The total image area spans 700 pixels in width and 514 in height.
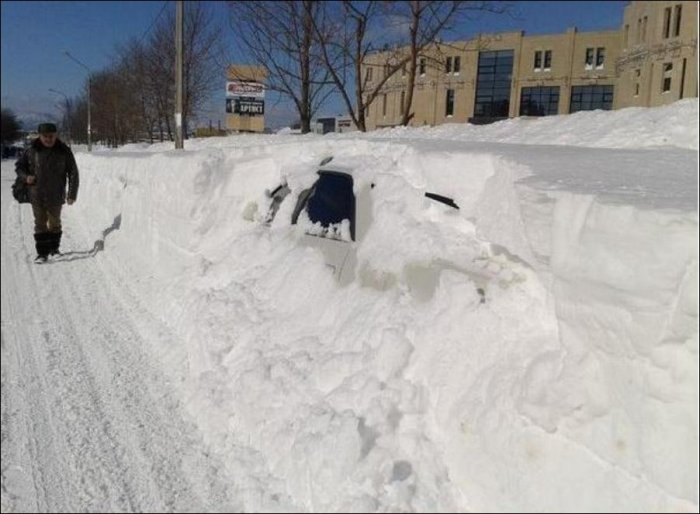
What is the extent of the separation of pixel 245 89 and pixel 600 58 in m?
47.1

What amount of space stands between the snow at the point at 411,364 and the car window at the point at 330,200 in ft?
0.64

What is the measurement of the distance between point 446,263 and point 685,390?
1.45 metres

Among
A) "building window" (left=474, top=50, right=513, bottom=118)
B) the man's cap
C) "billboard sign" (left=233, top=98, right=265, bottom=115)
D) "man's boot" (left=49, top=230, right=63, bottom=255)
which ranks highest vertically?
"building window" (left=474, top=50, right=513, bottom=118)

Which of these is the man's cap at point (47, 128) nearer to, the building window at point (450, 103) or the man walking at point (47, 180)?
the man walking at point (47, 180)

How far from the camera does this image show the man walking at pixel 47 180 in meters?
7.46

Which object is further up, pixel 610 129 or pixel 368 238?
pixel 610 129

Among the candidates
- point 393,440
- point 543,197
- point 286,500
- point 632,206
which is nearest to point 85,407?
point 286,500

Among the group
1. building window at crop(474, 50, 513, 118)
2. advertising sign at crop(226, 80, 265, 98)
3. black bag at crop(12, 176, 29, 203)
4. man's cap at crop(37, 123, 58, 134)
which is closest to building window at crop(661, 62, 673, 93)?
building window at crop(474, 50, 513, 118)

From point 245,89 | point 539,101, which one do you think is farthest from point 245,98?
point 539,101

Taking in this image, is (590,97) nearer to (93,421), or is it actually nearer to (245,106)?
(245,106)

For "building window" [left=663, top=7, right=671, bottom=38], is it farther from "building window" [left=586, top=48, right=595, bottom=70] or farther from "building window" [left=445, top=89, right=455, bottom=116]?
"building window" [left=445, top=89, right=455, bottom=116]

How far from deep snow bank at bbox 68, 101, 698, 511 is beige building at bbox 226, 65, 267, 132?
16.1 metres

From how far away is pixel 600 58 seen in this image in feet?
192

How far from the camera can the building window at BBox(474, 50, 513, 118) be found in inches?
2467
